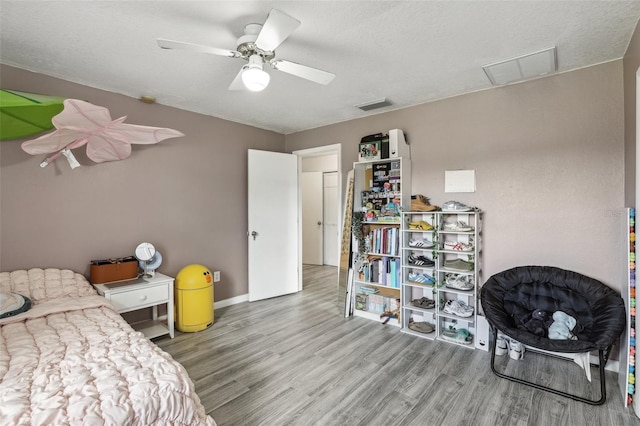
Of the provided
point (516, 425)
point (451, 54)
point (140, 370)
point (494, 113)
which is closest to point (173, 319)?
point (140, 370)

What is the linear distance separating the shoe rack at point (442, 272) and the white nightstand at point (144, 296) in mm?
2342

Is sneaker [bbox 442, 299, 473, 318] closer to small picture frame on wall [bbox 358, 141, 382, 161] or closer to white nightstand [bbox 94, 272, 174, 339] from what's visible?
small picture frame on wall [bbox 358, 141, 382, 161]

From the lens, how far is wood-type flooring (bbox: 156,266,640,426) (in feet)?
6.14

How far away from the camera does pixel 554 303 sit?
8.10 feet

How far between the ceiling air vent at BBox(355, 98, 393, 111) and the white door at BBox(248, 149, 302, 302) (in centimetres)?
137

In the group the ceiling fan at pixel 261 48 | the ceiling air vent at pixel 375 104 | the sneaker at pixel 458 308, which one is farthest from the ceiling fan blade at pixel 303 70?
the sneaker at pixel 458 308

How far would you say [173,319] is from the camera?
9.78 ft

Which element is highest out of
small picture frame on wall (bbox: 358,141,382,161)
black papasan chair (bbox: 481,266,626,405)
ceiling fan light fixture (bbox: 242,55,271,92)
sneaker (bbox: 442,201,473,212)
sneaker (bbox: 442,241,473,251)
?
ceiling fan light fixture (bbox: 242,55,271,92)

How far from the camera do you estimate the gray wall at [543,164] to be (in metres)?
2.38

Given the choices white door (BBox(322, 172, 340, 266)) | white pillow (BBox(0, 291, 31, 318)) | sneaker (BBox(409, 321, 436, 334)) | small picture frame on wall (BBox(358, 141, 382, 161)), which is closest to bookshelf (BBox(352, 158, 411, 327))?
small picture frame on wall (BBox(358, 141, 382, 161))

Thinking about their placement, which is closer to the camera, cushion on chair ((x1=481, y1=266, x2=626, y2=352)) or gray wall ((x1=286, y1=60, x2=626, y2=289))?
cushion on chair ((x1=481, y1=266, x2=626, y2=352))

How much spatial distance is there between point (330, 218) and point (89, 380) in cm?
538

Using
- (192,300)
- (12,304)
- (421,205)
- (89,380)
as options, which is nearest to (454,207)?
(421,205)

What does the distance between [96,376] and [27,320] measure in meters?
1.18
